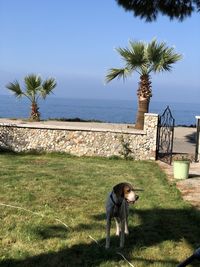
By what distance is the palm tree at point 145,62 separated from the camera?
21109 mm

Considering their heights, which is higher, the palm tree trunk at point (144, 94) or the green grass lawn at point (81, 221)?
the palm tree trunk at point (144, 94)

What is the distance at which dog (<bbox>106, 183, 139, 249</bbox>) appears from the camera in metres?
5.95

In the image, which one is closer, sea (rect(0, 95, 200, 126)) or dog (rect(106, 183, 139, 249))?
dog (rect(106, 183, 139, 249))

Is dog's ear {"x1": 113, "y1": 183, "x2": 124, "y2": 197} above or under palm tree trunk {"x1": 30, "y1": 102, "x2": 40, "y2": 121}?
under

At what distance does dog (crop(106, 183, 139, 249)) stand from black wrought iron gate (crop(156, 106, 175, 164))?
10.9 metres

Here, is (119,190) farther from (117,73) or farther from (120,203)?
(117,73)

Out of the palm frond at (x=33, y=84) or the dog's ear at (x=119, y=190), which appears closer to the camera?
the dog's ear at (x=119, y=190)

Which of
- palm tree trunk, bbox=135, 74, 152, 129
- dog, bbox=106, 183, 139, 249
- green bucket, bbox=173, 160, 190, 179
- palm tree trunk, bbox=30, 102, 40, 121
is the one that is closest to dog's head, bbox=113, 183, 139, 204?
dog, bbox=106, 183, 139, 249

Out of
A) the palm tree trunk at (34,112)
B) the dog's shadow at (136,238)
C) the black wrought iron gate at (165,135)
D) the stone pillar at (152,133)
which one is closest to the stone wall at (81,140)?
the stone pillar at (152,133)

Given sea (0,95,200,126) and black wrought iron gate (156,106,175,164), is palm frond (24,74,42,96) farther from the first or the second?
black wrought iron gate (156,106,175,164)

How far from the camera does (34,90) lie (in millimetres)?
24688

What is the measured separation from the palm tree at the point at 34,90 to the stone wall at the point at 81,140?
7.37 meters

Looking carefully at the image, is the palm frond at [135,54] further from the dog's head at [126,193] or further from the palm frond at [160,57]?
the dog's head at [126,193]

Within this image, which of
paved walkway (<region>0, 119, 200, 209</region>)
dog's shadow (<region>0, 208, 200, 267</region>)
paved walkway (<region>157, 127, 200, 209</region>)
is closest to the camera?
dog's shadow (<region>0, 208, 200, 267</region>)
